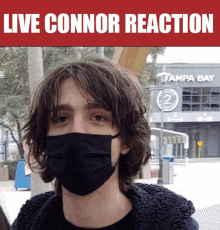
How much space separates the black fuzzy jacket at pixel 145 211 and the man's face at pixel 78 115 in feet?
1.09

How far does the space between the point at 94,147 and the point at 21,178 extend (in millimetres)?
9436

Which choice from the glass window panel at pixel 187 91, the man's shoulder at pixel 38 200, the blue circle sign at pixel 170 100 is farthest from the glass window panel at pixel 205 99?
the man's shoulder at pixel 38 200

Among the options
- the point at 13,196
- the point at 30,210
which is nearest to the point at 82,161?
the point at 30,210

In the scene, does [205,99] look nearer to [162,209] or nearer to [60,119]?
[162,209]

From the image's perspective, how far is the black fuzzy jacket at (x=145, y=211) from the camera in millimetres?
1345

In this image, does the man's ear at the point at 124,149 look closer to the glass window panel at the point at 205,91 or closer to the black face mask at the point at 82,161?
the black face mask at the point at 82,161

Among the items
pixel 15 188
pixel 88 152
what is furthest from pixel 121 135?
pixel 15 188

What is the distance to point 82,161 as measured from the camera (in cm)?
135

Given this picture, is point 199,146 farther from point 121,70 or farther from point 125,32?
point 121,70

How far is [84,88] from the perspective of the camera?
132 cm

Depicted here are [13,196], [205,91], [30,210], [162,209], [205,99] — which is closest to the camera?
[162,209]

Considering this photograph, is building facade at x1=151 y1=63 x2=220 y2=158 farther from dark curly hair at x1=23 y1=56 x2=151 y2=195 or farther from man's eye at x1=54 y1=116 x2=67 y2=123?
man's eye at x1=54 y1=116 x2=67 y2=123

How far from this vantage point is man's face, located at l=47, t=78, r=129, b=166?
1294mm

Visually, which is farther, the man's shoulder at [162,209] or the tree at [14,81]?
the tree at [14,81]
